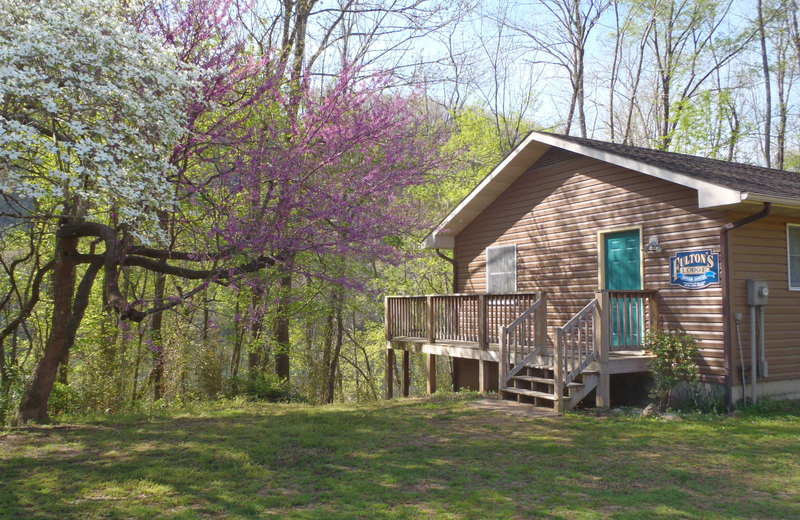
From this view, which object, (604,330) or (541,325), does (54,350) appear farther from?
(604,330)

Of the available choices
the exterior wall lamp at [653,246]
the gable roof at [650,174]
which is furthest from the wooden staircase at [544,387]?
the gable roof at [650,174]

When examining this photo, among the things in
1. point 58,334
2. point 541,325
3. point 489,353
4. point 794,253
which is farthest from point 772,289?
point 58,334

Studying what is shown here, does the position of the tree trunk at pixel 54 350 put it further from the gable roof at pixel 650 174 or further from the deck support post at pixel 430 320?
the gable roof at pixel 650 174

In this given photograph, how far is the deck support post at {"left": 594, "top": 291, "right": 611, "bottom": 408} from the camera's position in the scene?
8969mm

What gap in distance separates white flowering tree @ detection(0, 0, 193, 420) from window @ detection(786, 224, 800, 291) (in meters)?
9.25

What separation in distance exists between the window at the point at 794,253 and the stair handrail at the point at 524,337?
3953 mm

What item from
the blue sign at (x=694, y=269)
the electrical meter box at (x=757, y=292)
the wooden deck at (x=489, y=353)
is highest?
the blue sign at (x=694, y=269)

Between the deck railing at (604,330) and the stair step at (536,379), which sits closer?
the deck railing at (604,330)

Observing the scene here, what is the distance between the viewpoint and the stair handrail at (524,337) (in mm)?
9773

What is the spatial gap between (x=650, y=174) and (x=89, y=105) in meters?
7.81

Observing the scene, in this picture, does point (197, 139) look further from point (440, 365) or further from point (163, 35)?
point (440, 365)

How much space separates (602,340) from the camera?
8977 millimetres

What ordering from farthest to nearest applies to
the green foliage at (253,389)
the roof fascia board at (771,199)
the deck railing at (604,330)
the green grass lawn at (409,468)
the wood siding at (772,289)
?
1. the green foliage at (253,389)
2. the wood siding at (772,289)
3. the deck railing at (604,330)
4. the roof fascia board at (771,199)
5. the green grass lawn at (409,468)

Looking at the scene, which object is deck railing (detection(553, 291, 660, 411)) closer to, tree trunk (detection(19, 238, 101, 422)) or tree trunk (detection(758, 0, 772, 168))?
tree trunk (detection(19, 238, 101, 422))
